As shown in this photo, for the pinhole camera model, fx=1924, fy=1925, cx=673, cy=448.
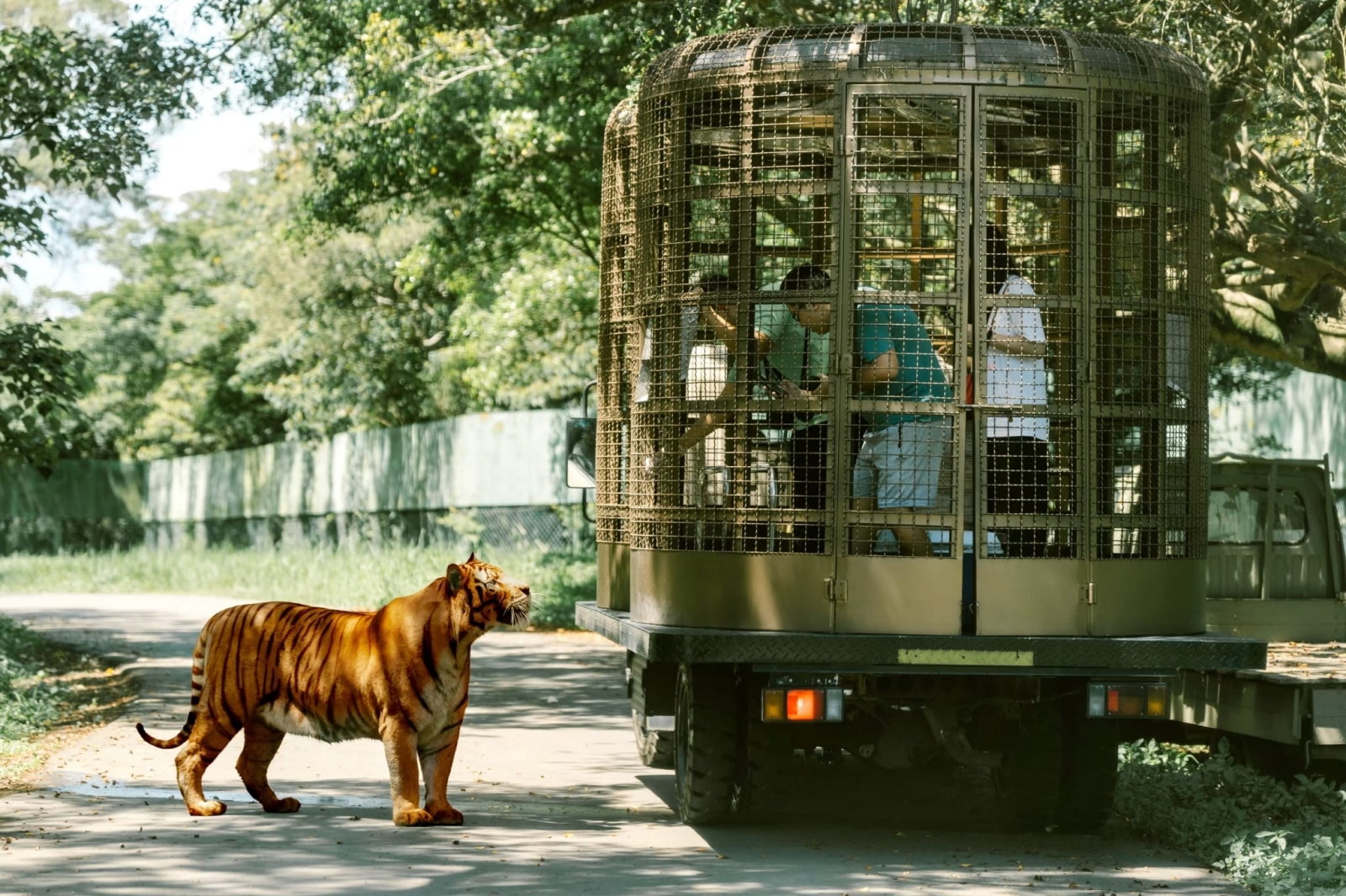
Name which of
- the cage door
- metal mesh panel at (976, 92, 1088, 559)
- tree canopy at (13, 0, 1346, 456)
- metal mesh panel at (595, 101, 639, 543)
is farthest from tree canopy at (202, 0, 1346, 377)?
the cage door

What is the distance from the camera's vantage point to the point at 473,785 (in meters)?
10.6

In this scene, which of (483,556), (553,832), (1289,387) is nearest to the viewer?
(553,832)

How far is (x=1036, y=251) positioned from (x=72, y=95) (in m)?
9.82

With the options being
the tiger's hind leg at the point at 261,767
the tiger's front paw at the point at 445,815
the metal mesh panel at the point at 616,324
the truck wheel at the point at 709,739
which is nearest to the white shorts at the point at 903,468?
the truck wheel at the point at 709,739

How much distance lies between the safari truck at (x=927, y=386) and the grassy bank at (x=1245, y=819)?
557mm

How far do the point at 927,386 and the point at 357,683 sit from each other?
9.54ft

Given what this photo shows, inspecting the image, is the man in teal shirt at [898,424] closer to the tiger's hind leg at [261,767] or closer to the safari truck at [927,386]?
the safari truck at [927,386]

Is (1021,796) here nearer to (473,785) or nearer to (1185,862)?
(1185,862)

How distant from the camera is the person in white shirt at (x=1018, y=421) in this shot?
8234 mm

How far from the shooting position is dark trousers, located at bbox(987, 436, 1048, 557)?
823cm

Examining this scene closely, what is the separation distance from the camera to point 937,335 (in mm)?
8367

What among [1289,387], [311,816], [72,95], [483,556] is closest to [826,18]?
[72,95]

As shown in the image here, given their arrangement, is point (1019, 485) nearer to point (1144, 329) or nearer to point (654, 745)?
point (1144, 329)

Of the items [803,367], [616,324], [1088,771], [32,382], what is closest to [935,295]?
[803,367]
